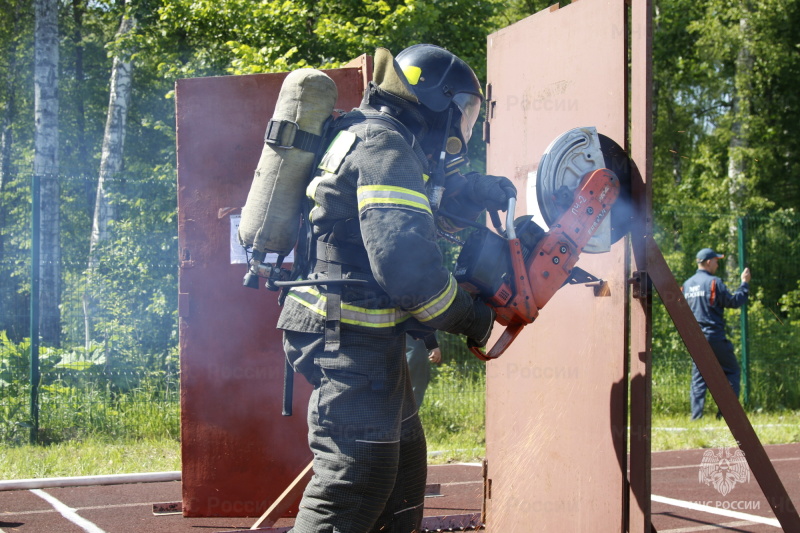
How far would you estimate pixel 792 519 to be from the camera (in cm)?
334

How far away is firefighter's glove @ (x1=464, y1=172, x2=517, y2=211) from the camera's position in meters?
3.12

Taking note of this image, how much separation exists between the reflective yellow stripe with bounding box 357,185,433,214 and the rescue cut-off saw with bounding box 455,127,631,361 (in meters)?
0.34

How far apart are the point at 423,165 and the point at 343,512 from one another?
4.13ft

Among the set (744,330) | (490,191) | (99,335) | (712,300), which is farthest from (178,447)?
(744,330)

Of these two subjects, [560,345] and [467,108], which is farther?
[560,345]

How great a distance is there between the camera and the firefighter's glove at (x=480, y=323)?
3004 millimetres

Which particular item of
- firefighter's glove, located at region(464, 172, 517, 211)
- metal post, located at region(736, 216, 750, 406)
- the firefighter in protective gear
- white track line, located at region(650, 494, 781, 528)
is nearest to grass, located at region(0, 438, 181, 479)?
white track line, located at region(650, 494, 781, 528)

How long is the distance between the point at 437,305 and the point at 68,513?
3.76m

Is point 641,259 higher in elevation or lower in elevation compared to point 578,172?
lower

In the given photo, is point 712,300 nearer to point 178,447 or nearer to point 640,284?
point 178,447

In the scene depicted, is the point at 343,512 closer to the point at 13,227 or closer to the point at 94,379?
the point at 94,379

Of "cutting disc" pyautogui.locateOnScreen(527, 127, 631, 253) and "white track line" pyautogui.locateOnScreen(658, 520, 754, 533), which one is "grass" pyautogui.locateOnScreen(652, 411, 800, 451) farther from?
"cutting disc" pyautogui.locateOnScreen(527, 127, 631, 253)

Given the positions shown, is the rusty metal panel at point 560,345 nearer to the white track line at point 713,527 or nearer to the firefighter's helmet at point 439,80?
the firefighter's helmet at point 439,80

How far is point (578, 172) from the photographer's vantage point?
3240 mm
